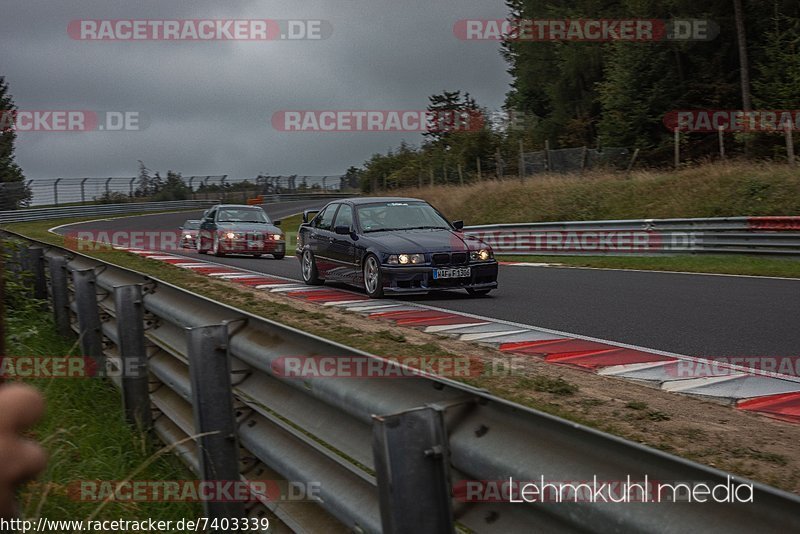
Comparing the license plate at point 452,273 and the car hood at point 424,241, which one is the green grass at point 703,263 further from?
the license plate at point 452,273

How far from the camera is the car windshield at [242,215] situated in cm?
2430

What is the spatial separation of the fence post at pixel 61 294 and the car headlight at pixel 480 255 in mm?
5756

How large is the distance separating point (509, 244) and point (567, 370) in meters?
19.0

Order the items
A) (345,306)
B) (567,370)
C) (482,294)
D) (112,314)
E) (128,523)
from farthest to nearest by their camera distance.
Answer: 1. (482,294)
2. (345,306)
3. (567,370)
4. (112,314)
5. (128,523)

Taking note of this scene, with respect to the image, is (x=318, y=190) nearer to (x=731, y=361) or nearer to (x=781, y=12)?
(x=781, y=12)

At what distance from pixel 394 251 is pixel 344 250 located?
1.58m

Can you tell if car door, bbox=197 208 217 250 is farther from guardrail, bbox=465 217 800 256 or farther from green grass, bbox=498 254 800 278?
green grass, bbox=498 254 800 278

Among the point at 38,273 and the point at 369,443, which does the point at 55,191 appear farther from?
the point at 369,443

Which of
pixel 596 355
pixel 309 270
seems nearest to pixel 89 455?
pixel 596 355

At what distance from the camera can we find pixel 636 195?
90.5ft

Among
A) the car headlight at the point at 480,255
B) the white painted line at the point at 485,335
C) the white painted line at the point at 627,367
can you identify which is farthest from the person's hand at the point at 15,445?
the car headlight at the point at 480,255

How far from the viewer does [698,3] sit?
40.8 meters

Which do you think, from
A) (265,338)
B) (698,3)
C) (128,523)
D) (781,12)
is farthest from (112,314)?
(698,3)

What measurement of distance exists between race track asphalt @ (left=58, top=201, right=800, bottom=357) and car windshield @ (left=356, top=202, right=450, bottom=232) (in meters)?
1.12
